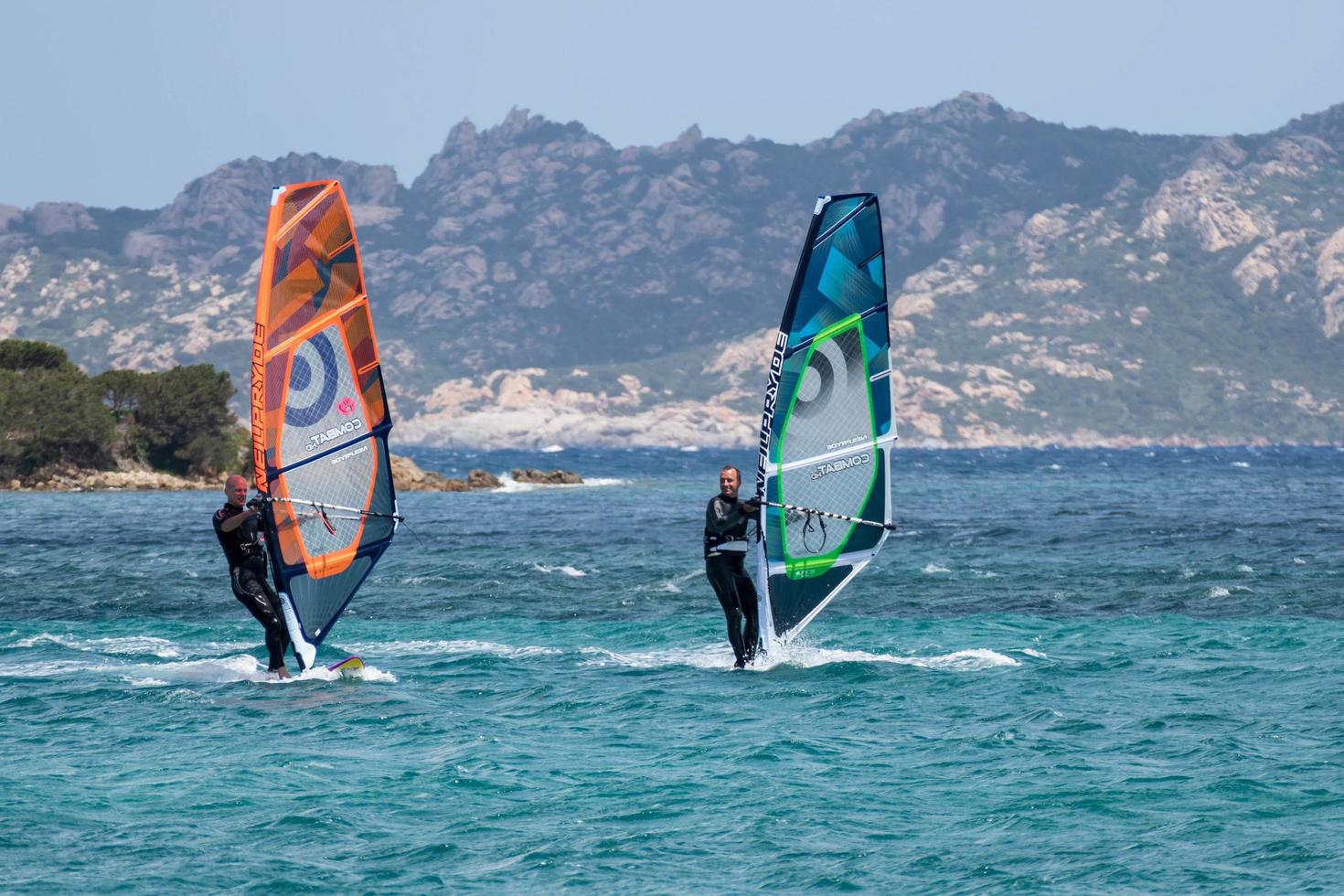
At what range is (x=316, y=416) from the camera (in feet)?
68.7

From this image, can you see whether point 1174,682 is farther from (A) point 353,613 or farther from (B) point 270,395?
(A) point 353,613

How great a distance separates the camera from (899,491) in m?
92.2

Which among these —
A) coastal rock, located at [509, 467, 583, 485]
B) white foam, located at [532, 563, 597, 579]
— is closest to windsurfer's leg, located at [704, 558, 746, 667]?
white foam, located at [532, 563, 597, 579]

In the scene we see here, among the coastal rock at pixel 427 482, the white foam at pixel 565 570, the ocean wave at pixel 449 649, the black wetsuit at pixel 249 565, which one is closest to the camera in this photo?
the black wetsuit at pixel 249 565

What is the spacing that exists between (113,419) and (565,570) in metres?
52.5

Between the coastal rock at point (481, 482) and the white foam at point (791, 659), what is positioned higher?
the coastal rock at point (481, 482)

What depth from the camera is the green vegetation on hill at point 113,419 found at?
267 feet

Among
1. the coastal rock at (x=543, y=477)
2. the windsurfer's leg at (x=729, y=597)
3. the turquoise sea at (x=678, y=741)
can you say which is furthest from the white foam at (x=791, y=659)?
the coastal rock at (x=543, y=477)

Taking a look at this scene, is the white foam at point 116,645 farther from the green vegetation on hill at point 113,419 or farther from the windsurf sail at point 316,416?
the green vegetation on hill at point 113,419

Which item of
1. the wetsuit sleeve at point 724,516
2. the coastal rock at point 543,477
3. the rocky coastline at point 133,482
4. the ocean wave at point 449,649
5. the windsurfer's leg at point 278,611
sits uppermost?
the rocky coastline at point 133,482

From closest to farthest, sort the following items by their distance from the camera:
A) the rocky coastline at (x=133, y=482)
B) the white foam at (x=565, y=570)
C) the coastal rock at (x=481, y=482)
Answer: the white foam at (x=565, y=570) < the rocky coastline at (x=133, y=482) < the coastal rock at (x=481, y=482)

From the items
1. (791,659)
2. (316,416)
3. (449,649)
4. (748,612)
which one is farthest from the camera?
(449,649)

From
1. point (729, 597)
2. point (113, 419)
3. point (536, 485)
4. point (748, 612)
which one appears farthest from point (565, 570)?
point (536, 485)

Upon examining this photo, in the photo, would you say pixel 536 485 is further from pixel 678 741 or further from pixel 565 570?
pixel 678 741
